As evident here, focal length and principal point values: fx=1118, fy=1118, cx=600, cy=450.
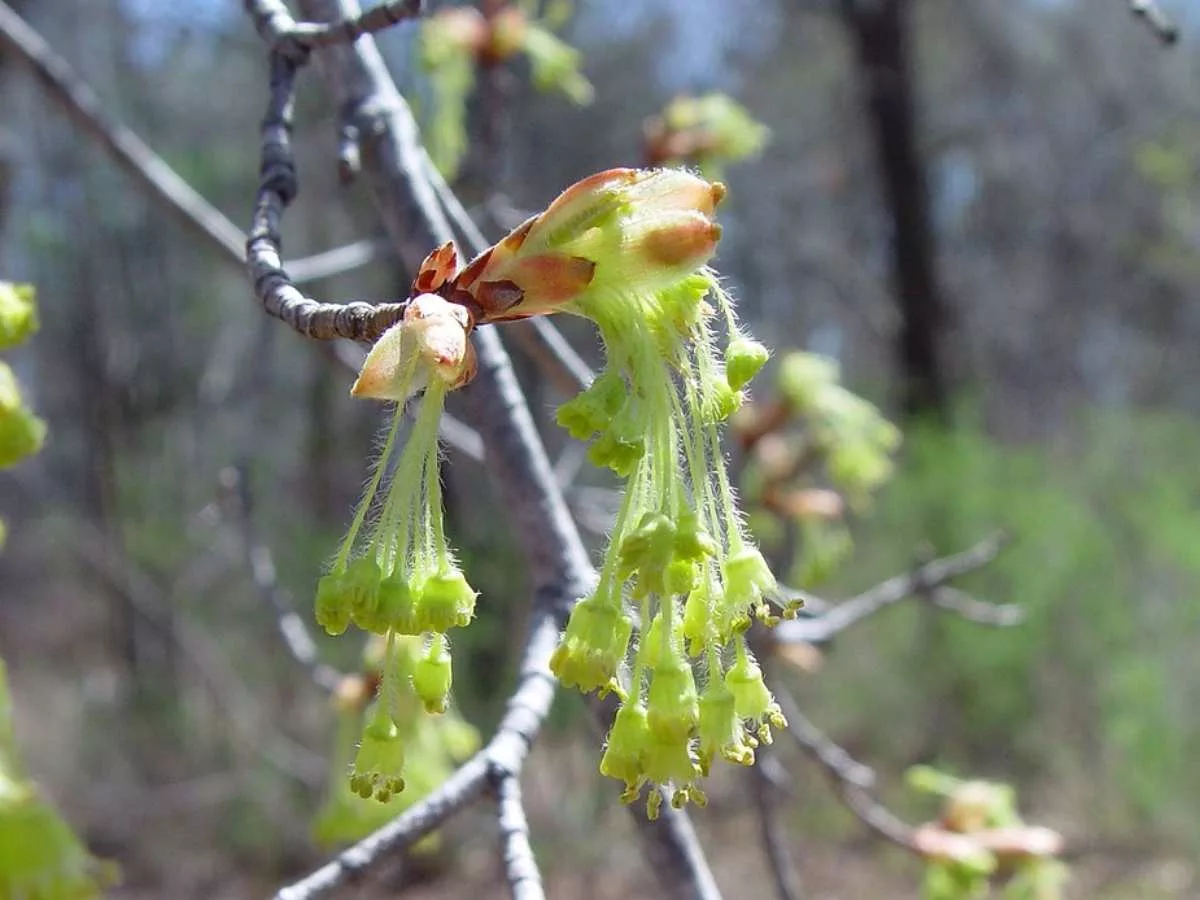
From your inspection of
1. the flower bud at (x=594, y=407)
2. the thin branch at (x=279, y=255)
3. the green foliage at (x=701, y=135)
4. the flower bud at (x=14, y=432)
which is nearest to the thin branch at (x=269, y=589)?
the flower bud at (x=14, y=432)

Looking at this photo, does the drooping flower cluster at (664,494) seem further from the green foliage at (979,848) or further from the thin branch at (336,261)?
the green foliage at (979,848)

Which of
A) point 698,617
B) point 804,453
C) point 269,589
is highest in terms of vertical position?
point 804,453

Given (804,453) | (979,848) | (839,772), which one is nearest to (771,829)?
(839,772)

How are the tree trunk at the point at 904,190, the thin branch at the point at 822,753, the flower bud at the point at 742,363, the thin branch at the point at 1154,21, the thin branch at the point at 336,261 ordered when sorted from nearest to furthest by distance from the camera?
1. the flower bud at the point at 742,363
2. the thin branch at the point at 1154,21
3. the thin branch at the point at 822,753
4. the thin branch at the point at 336,261
5. the tree trunk at the point at 904,190

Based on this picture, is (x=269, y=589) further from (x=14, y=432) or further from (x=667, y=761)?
(x=667, y=761)

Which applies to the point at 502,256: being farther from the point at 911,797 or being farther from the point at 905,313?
the point at 905,313

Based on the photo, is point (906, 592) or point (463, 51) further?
point (463, 51)
